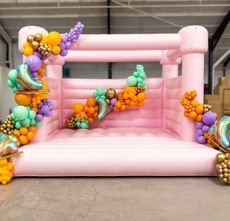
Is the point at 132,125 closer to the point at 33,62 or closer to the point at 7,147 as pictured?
the point at 33,62

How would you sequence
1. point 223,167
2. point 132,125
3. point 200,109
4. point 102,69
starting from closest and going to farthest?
point 223,167 < point 200,109 < point 132,125 < point 102,69

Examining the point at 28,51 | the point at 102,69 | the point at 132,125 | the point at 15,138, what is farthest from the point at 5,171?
the point at 102,69

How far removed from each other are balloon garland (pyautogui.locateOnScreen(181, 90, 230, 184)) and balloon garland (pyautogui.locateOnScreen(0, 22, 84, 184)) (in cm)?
136

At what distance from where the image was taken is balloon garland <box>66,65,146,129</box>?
3.93 metres

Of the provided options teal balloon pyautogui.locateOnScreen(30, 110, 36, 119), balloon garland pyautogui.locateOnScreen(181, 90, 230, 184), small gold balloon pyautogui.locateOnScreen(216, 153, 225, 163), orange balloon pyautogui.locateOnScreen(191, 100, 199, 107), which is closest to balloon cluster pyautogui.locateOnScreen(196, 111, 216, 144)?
balloon garland pyautogui.locateOnScreen(181, 90, 230, 184)

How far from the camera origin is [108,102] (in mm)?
3934

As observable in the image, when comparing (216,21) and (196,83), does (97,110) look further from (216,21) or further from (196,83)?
(216,21)

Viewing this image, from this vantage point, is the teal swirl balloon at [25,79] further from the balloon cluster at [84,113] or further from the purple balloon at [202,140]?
the purple balloon at [202,140]

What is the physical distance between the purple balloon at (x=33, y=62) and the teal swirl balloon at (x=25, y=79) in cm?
4

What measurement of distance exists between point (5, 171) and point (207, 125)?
1969mm

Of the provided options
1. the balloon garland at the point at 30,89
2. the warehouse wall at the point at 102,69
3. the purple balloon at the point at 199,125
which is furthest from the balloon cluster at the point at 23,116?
the warehouse wall at the point at 102,69

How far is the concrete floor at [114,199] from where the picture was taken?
1.70 m

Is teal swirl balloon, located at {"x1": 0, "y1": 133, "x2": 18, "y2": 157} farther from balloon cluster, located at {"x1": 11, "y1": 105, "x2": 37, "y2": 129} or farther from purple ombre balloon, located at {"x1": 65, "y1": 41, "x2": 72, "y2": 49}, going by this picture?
purple ombre balloon, located at {"x1": 65, "y1": 41, "x2": 72, "y2": 49}

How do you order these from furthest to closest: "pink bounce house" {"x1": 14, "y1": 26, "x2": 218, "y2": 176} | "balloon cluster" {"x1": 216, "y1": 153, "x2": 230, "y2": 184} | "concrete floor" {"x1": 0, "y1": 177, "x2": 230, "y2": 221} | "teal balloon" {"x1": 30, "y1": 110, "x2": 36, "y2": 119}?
"teal balloon" {"x1": 30, "y1": 110, "x2": 36, "y2": 119} → "pink bounce house" {"x1": 14, "y1": 26, "x2": 218, "y2": 176} → "balloon cluster" {"x1": 216, "y1": 153, "x2": 230, "y2": 184} → "concrete floor" {"x1": 0, "y1": 177, "x2": 230, "y2": 221}
